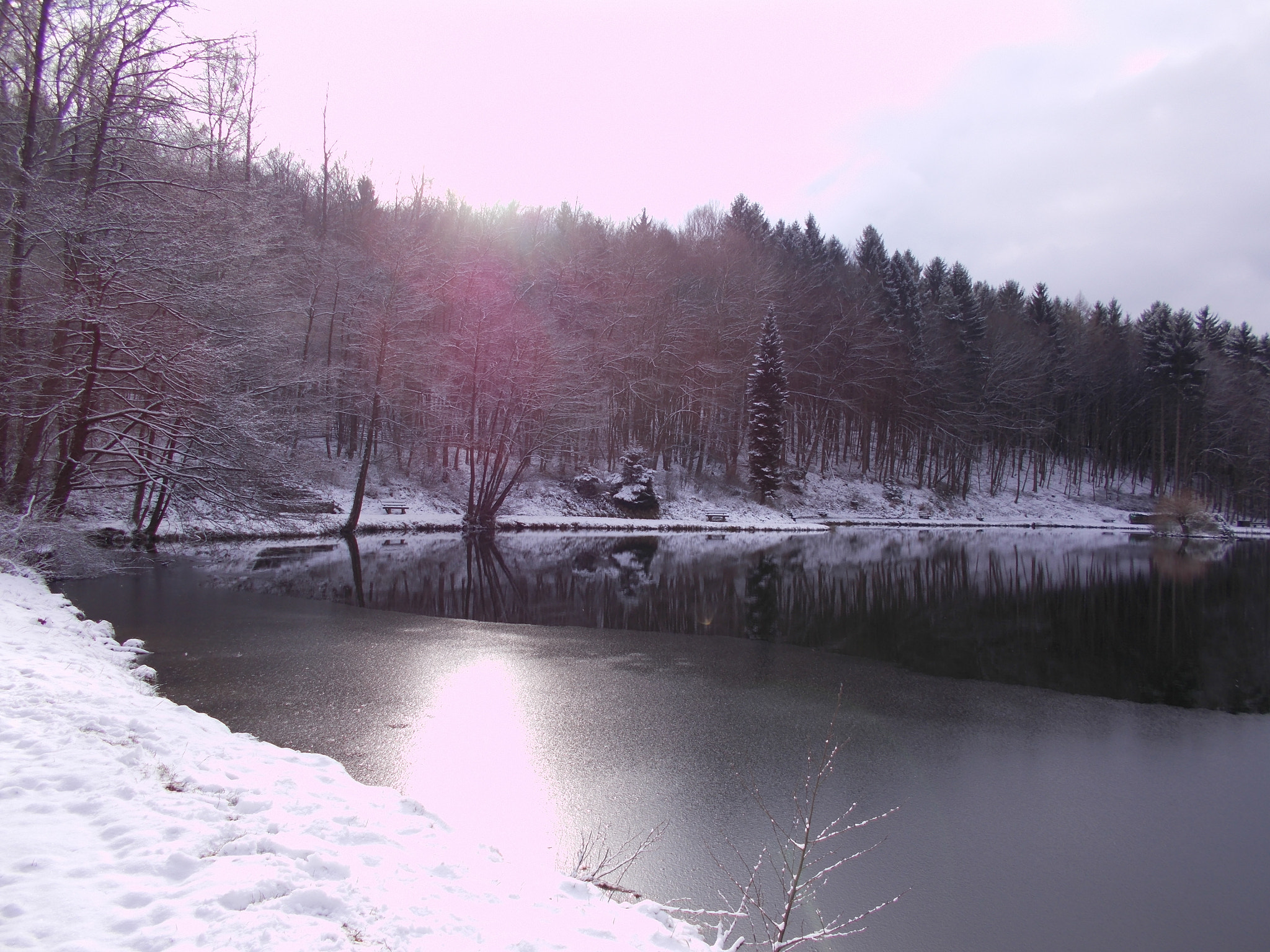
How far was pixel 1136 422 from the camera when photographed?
5922 centimetres

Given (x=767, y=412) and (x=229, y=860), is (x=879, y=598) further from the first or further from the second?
(x=767, y=412)

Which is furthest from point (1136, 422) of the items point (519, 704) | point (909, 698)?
point (519, 704)

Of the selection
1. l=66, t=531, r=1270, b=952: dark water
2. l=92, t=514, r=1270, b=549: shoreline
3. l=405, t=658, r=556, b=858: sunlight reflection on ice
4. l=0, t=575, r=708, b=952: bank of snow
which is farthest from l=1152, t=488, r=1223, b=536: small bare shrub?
l=0, t=575, r=708, b=952: bank of snow

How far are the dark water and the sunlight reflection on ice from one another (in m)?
0.03

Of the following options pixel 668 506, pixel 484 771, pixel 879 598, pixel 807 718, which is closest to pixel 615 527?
pixel 668 506

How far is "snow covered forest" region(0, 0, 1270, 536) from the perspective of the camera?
42.6ft

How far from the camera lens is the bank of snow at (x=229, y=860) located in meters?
3.01

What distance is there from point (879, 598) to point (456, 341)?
70.4 ft

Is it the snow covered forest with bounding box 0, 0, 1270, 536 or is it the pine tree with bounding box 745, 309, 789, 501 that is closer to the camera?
the snow covered forest with bounding box 0, 0, 1270, 536

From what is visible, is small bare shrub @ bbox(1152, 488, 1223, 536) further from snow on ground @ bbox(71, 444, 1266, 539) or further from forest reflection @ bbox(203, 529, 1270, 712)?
forest reflection @ bbox(203, 529, 1270, 712)

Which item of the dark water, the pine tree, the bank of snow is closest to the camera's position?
the bank of snow

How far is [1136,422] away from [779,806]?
67.7 meters

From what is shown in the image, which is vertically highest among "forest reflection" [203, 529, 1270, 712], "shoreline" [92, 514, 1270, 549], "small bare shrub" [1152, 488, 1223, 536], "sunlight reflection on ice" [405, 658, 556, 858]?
"small bare shrub" [1152, 488, 1223, 536]

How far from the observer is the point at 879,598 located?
59.1ft
